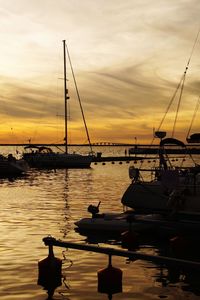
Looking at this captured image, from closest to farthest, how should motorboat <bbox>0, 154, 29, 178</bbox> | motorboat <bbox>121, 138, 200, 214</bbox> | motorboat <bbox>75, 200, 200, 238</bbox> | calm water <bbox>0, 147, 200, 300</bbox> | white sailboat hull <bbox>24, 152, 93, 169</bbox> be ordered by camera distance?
calm water <bbox>0, 147, 200, 300</bbox>, motorboat <bbox>75, 200, 200, 238</bbox>, motorboat <bbox>121, 138, 200, 214</bbox>, motorboat <bbox>0, 154, 29, 178</bbox>, white sailboat hull <bbox>24, 152, 93, 169</bbox>

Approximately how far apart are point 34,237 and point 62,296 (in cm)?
799

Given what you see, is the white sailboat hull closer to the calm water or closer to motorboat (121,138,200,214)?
the calm water

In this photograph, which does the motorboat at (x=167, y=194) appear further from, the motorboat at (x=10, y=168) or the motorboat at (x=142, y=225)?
the motorboat at (x=10, y=168)

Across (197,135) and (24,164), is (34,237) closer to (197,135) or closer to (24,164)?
(197,135)

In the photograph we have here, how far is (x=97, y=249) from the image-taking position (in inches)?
528

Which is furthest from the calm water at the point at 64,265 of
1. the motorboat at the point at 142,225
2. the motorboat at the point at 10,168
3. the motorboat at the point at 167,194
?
the motorboat at the point at 10,168

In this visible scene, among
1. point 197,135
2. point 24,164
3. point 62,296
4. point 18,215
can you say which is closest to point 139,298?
point 62,296

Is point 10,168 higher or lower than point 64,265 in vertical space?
higher

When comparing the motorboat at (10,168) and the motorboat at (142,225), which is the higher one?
the motorboat at (10,168)

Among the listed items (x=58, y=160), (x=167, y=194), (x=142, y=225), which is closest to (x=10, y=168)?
(x=58, y=160)

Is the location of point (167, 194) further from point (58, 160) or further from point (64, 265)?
point (58, 160)

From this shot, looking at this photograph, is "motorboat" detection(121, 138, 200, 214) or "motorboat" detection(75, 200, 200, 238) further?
"motorboat" detection(121, 138, 200, 214)

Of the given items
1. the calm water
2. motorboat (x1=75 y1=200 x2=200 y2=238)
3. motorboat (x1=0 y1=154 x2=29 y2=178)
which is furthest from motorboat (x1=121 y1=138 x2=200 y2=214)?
motorboat (x1=0 y1=154 x2=29 y2=178)

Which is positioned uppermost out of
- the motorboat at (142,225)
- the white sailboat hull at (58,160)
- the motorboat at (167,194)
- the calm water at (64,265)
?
the white sailboat hull at (58,160)
